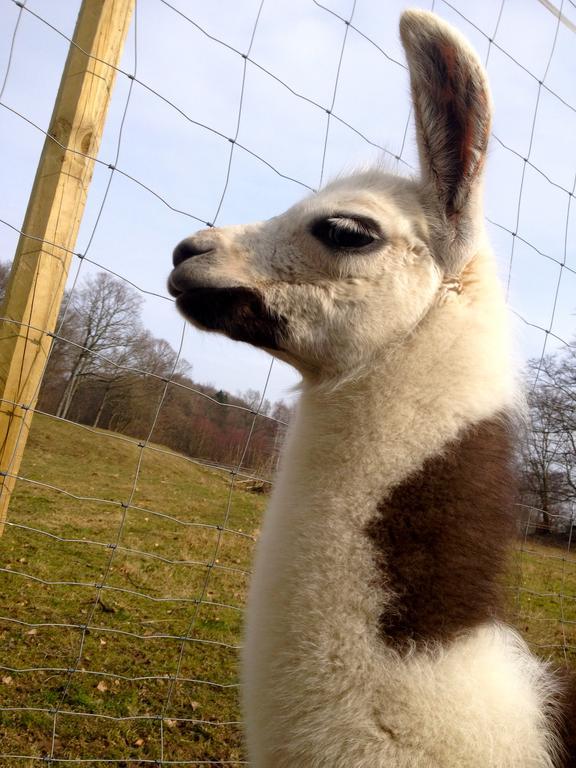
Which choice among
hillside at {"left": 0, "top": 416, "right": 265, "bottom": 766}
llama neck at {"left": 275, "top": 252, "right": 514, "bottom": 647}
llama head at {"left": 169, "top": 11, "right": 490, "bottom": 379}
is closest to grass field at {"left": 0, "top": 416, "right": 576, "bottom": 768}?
hillside at {"left": 0, "top": 416, "right": 265, "bottom": 766}

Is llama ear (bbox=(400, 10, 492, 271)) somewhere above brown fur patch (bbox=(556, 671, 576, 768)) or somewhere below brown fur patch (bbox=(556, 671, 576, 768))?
above

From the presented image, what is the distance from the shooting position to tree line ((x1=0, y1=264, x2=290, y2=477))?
136 inches

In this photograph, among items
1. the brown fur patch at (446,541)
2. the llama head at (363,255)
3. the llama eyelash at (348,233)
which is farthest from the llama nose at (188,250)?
A: the brown fur patch at (446,541)

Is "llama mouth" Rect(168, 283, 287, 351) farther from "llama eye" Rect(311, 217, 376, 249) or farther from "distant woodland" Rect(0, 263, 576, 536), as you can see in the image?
"distant woodland" Rect(0, 263, 576, 536)

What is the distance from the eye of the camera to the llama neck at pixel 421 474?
1.50m

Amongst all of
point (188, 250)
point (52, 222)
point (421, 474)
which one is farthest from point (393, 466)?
point (52, 222)

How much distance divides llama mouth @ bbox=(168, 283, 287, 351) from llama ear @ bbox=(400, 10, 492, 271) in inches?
22.0

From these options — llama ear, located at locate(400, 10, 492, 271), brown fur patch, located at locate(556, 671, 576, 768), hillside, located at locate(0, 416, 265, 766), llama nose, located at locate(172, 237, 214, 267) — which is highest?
llama ear, located at locate(400, 10, 492, 271)

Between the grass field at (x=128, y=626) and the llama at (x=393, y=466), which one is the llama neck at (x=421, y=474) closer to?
the llama at (x=393, y=466)

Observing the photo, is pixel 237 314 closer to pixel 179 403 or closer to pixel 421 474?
pixel 421 474

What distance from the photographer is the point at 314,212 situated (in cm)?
196

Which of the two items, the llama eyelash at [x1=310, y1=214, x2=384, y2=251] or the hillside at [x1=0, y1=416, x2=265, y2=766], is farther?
the hillside at [x1=0, y1=416, x2=265, y2=766]

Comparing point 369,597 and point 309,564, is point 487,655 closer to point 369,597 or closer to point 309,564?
point 369,597

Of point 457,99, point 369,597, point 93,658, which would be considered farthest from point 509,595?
point 93,658
